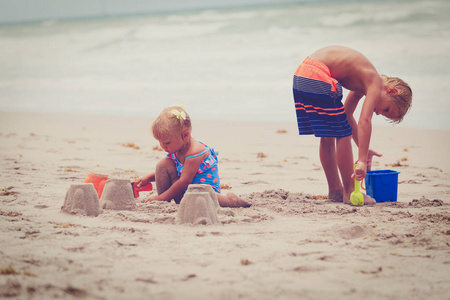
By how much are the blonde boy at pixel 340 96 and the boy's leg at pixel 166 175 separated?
48.4 inches

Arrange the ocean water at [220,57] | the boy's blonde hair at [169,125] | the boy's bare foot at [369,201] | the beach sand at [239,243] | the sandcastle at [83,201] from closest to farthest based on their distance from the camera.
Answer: the beach sand at [239,243] → the sandcastle at [83,201] → the boy's blonde hair at [169,125] → the boy's bare foot at [369,201] → the ocean water at [220,57]

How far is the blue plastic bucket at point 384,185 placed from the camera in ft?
14.4

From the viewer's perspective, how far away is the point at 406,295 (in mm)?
2230

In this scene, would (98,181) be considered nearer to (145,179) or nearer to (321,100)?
(145,179)

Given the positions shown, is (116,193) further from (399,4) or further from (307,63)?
(399,4)

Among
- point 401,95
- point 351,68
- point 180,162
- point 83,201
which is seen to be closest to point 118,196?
point 83,201

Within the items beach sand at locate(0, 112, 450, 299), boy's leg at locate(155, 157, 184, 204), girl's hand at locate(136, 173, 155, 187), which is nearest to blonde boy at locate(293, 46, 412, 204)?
beach sand at locate(0, 112, 450, 299)

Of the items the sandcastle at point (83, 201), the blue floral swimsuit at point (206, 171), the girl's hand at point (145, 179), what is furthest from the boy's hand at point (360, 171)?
the sandcastle at point (83, 201)

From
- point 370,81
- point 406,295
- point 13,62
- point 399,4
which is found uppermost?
point 399,4

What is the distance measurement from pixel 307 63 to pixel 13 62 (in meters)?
17.1

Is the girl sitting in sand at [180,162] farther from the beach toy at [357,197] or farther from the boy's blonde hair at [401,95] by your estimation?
the boy's blonde hair at [401,95]

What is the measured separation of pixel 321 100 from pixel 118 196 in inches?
72.7

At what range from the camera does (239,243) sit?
2.97 metres

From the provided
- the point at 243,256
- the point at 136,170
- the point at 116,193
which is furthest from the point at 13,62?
the point at 243,256
